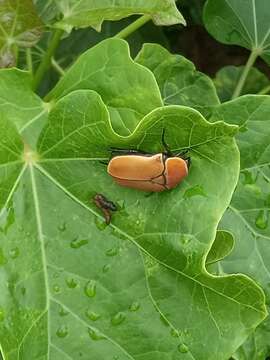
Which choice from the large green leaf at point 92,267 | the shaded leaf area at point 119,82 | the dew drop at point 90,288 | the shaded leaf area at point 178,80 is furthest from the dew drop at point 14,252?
the shaded leaf area at point 178,80

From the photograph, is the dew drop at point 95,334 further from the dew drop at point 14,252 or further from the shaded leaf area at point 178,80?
the shaded leaf area at point 178,80

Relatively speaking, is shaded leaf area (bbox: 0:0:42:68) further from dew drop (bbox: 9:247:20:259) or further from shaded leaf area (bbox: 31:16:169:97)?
shaded leaf area (bbox: 31:16:169:97)

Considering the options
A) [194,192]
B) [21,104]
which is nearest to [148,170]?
[194,192]

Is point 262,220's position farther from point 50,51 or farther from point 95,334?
point 50,51

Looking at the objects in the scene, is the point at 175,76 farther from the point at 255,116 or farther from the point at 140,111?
the point at 140,111

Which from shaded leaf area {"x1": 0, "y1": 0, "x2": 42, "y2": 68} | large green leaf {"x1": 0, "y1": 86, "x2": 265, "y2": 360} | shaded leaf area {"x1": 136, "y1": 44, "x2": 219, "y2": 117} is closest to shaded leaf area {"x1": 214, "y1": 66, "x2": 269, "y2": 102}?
shaded leaf area {"x1": 136, "y1": 44, "x2": 219, "y2": 117}
